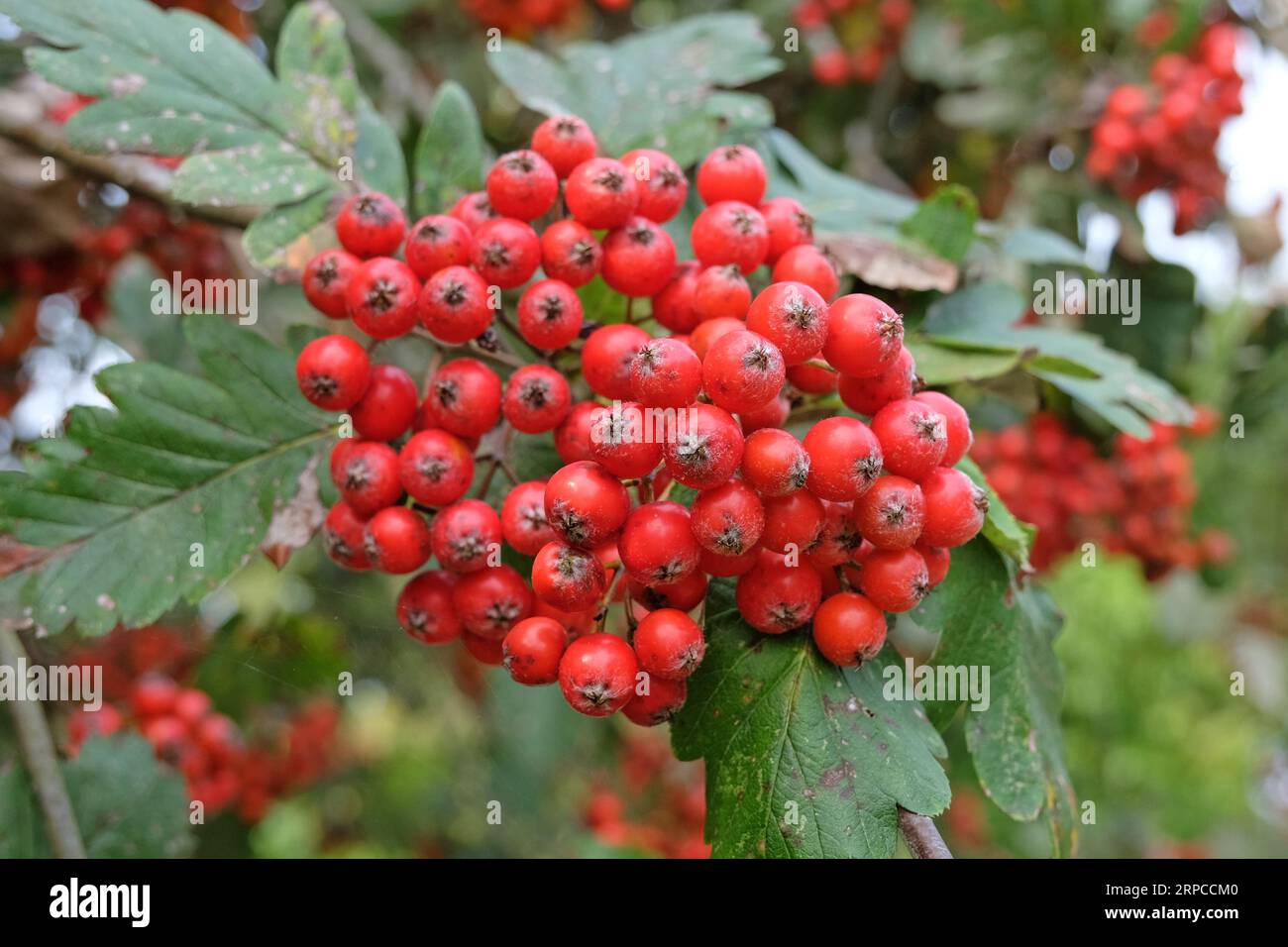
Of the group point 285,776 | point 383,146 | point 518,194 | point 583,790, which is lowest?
point 583,790

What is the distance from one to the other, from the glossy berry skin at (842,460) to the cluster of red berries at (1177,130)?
2588mm

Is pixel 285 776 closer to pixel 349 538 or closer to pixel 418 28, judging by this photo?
pixel 349 538

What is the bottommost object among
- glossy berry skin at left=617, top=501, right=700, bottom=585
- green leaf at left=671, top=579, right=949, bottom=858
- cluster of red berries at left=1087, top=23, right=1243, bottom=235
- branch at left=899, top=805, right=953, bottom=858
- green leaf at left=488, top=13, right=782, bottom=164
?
branch at left=899, top=805, right=953, bottom=858

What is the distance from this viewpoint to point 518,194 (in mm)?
1640

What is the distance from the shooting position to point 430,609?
1.61m

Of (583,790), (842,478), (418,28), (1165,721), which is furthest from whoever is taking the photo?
(1165,721)

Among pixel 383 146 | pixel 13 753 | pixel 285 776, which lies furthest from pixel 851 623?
pixel 285 776

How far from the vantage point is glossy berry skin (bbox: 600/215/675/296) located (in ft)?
5.32

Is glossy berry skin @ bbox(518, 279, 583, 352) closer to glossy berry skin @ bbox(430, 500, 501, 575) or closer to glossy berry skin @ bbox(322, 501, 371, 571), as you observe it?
glossy berry skin @ bbox(430, 500, 501, 575)

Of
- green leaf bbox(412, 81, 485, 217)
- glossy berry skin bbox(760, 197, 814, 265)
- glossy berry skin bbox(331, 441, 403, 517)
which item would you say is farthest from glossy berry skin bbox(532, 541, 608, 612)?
green leaf bbox(412, 81, 485, 217)

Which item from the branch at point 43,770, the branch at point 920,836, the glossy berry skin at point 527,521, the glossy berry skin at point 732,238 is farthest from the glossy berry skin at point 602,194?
the branch at point 43,770

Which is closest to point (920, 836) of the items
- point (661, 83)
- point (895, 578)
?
point (895, 578)

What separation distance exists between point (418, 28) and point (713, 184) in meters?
3.58

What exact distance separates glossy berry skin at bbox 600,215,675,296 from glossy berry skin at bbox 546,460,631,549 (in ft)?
1.34
